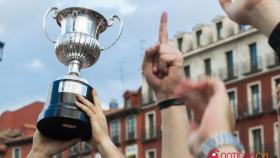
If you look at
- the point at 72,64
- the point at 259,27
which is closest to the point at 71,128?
the point at 72,64

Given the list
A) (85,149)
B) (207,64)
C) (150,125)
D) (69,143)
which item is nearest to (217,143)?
(69,143)

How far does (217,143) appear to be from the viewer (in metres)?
1.41

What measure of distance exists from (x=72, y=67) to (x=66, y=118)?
548 millimetres

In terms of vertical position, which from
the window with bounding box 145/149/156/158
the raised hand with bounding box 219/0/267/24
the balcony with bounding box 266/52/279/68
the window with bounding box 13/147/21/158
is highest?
the balcony with bounding box 266/52/279/68

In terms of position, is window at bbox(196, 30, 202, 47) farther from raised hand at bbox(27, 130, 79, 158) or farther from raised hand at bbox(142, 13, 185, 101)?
raised hand at bbox(142, 13, 185, 101)

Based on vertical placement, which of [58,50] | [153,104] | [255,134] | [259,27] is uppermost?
[153,104]

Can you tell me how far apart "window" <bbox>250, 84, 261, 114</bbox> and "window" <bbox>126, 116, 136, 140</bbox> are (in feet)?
24.2

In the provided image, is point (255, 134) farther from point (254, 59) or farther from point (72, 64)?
point (72, 64)

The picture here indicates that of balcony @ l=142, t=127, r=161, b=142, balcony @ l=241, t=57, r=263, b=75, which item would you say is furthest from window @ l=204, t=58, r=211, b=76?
balcony @ l=142, t=127, r=161, b=142

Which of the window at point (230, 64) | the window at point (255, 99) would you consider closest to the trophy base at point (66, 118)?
the window at point (255, 99)

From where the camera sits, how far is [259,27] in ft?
5.69

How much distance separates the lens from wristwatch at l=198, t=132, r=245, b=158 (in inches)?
55.3

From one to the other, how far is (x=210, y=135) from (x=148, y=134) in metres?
33.6

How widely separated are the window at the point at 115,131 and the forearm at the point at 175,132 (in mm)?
34243
